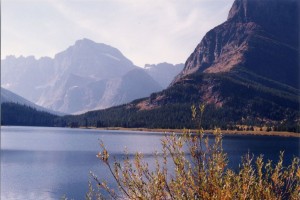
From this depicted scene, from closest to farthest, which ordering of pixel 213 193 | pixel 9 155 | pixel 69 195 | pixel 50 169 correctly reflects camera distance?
1. pixel 213 193
2. pixel 69 195
3. pixel 50 169
4. pixel 9 155

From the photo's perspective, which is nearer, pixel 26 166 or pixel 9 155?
pixel 26 166

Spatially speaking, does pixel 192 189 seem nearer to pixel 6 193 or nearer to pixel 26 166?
pixel 6 193

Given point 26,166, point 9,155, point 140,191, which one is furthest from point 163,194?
point 9,155

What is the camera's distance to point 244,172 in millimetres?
10047

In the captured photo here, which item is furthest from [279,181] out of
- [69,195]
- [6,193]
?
[6,193]

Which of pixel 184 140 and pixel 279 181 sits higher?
pixel 184 140

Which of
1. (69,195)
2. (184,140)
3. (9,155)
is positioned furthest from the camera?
(9,155)

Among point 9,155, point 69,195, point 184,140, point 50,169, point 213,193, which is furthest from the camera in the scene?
point 9,155

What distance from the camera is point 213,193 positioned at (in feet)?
31.1

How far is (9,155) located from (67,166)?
3140 centimetres

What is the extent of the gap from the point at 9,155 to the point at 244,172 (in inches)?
4407

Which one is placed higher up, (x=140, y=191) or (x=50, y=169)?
(x=140, y=191)

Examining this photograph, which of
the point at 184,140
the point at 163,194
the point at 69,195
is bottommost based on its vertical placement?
the point at 69,195

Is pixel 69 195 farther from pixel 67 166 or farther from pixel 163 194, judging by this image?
pixel 163 194
